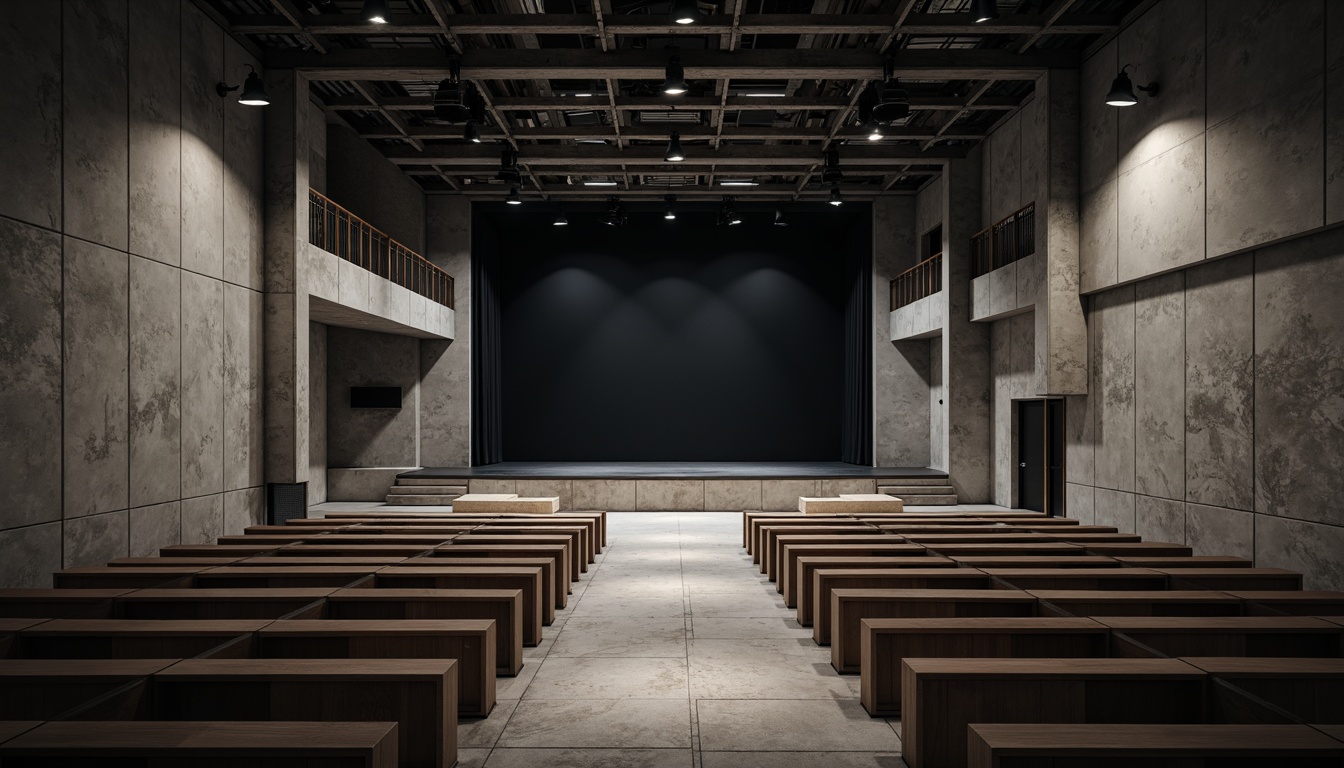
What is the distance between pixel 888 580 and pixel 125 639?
3.67 m

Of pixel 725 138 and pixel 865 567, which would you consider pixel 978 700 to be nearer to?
pixel 865 567

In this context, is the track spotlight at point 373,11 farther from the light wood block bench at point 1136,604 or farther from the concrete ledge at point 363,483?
the concrete ledge at point 363,483

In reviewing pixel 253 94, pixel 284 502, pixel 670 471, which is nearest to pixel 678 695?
pixel 253 94

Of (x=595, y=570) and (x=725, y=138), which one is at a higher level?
(x=725, y=138)

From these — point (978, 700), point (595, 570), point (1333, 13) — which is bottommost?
point (595, 570)

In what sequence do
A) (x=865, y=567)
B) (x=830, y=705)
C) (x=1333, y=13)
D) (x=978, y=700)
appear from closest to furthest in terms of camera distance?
(x=978, y=700) → (x=830, y=705) → (x=865, y=567) → (x=1333, y=13)

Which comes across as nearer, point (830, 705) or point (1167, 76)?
point (830, 705)

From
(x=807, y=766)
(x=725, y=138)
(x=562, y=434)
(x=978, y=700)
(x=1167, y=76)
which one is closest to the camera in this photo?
(x=978, y=700)

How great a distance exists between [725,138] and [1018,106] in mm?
4330

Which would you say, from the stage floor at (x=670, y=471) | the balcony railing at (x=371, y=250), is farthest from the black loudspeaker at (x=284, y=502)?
the stage floor at (x=670, y=471)

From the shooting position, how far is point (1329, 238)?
666 centimetres

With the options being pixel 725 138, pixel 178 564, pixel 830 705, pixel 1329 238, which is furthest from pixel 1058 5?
pixel 178 564

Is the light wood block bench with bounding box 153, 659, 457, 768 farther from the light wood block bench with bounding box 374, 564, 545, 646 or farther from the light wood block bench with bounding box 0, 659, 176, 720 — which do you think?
the light wood block bench with bounding box 374, 564, 545, 646

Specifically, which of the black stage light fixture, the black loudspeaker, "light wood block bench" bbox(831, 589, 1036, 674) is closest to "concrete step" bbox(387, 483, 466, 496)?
the black loudspeaker
